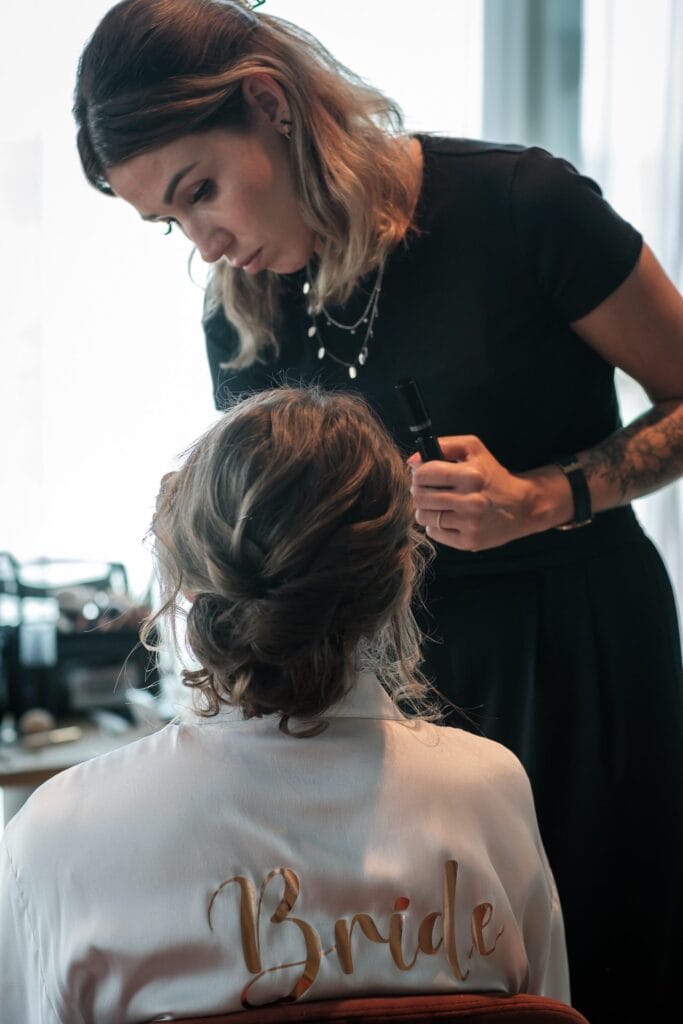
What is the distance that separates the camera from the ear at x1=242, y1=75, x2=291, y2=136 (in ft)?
3.72

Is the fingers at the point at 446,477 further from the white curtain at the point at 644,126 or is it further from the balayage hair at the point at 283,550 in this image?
the white curtain at the point at 644,126

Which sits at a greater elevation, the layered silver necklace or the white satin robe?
the layered silver necklace

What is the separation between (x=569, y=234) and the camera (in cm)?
118

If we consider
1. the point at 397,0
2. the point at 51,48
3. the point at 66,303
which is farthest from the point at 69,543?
the point at 397,0

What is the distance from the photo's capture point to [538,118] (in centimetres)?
238

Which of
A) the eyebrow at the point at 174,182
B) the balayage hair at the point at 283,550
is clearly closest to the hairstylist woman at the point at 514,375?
the eyebrow at the point at 174,182

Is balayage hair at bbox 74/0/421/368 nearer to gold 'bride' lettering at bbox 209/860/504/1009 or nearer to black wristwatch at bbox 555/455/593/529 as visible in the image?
black wristwatch at bbox 555/455/593/529

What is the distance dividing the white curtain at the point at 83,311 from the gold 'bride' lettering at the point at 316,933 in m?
1.27

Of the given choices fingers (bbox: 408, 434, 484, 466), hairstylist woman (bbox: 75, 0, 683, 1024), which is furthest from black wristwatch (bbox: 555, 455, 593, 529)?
fingers (bbox: 408, 434, 484, 466)

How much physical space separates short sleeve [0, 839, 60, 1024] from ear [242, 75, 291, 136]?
0.74 m

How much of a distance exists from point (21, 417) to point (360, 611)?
1.22 metres

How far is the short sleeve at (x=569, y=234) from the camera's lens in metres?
1.19

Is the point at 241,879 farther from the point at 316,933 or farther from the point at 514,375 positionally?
the point at 514,375

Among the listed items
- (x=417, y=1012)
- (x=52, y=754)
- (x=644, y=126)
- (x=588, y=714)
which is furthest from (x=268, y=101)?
(x=644, y=126)
